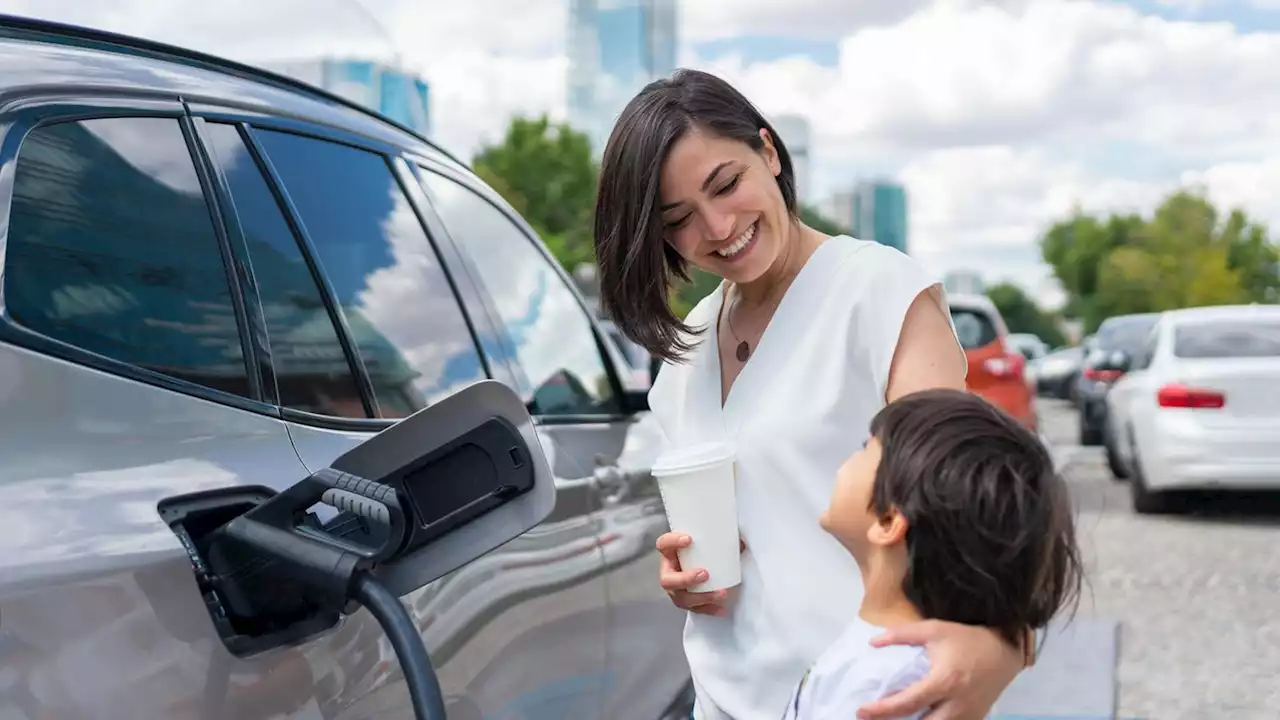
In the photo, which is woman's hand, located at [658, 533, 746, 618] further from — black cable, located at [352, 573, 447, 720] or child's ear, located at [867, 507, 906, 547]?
black cable, located at [352, 573, 447, 720]

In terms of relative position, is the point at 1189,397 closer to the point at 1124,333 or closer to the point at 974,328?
the point at 974,328

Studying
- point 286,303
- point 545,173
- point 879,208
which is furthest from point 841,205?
point 286,303

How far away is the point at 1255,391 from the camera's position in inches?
383

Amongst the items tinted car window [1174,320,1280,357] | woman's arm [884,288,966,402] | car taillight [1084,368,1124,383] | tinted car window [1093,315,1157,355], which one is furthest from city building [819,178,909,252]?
woman's arm [884,288,966,402]

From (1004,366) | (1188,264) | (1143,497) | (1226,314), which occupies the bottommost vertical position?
(1188,264)

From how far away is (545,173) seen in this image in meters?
57.2

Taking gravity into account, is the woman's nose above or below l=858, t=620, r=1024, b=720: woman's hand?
above

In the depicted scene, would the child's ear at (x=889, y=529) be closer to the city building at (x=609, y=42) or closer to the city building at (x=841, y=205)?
the city building at (x=609, y=42)

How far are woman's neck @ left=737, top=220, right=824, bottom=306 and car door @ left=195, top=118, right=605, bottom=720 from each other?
1.96 feet

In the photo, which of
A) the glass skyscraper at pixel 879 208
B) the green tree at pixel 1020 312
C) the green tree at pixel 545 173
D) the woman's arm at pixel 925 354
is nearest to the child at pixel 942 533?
the woman's arm at pixel 925 354

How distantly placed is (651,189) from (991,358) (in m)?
9.08

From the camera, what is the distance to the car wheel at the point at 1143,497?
34.8 ft

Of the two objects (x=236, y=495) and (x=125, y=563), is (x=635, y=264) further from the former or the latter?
(x=125, y=563)

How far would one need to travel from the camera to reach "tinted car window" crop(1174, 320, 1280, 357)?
1020 cm
